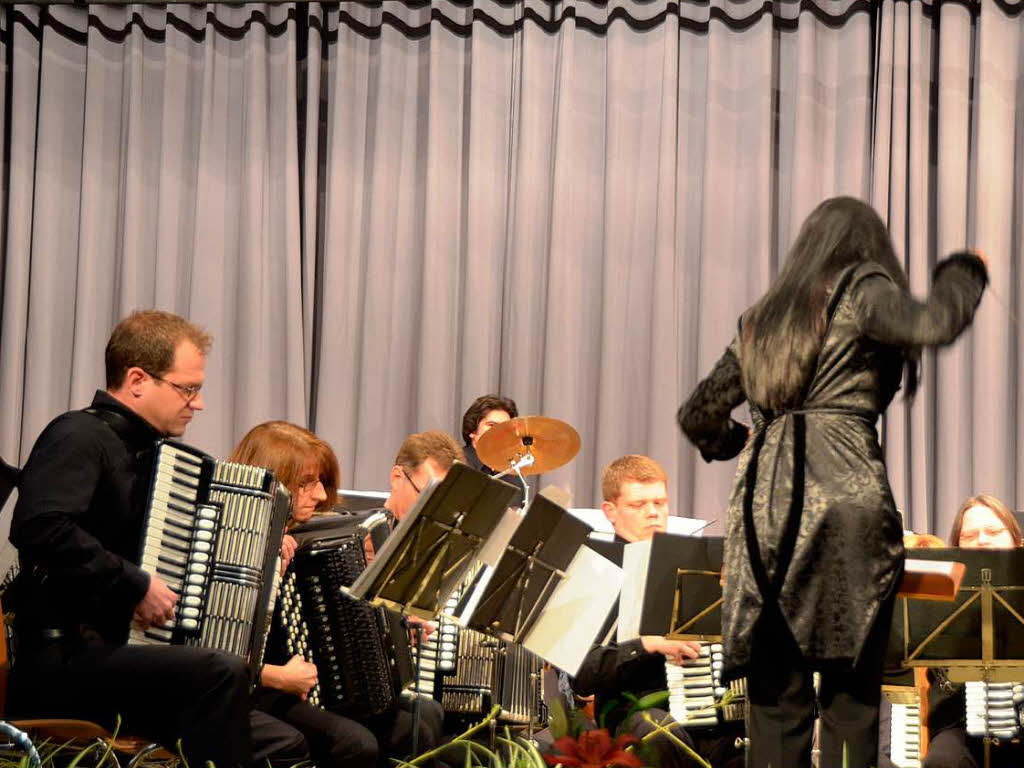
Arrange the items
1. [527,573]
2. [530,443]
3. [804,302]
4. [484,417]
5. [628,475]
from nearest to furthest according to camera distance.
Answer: [804,302] < [527,573] < [628,475] < [530,443] < [484,417]

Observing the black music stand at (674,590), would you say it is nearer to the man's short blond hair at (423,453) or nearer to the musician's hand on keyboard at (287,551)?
the musician's hand on keyboard at (287,551)

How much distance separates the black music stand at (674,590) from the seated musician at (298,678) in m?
0.92

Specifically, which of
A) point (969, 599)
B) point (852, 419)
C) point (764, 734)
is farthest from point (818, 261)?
point (969, 599)

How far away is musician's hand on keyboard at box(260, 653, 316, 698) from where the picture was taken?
3941 mm

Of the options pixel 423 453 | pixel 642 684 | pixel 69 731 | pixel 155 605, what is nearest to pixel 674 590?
pixel 642 684

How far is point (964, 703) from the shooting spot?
14.5ft

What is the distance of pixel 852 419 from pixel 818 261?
37cm

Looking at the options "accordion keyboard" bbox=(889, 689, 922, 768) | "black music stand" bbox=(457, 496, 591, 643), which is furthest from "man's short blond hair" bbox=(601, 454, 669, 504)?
"black music stand" bbox=(457, 496, 591, 643)

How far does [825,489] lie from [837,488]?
25 millimetres

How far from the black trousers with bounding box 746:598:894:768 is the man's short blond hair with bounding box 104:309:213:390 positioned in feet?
5.80

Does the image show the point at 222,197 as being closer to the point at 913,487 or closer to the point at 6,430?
the point at 6,430

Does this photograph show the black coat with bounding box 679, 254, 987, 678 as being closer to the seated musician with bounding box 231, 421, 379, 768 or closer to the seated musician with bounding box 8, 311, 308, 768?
the seated musician with bounding box 8, 311, 308, 768

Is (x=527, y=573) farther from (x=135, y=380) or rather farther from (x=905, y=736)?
(x=905, y=736)

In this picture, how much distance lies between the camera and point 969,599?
3.76 meters
